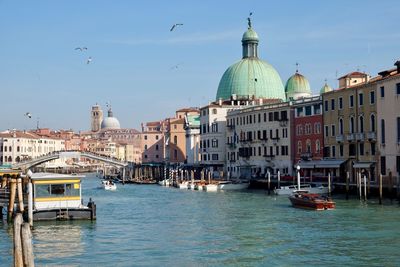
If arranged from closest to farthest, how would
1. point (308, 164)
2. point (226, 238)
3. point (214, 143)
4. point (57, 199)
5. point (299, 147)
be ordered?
point (226, 238) < point (57, 199) < point (308, 164) < point (299, 147) < point (214, 143)

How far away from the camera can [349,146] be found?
148 ft

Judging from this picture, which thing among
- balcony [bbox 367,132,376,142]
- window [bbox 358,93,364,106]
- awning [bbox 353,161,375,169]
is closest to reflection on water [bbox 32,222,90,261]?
awning [bbox 353,161,375,169]

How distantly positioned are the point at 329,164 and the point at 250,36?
33143 millimetres

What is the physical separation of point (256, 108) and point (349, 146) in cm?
1540

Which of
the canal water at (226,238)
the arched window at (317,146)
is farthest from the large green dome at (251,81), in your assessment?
the canal water at (226,238)

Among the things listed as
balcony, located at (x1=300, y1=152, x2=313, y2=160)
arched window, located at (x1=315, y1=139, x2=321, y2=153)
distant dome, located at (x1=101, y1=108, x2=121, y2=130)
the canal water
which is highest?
distant dome, located at (x1=101, y1=108, x2=121, y2=130)

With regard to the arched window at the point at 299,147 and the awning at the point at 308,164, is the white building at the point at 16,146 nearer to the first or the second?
the arched window at the point at 299,147

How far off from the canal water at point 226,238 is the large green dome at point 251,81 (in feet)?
121

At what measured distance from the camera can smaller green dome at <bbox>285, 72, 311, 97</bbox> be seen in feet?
Result: 245

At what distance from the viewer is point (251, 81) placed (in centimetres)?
7238

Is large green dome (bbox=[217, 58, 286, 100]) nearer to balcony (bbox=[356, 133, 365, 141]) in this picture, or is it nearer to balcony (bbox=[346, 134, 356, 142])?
balcony (bbox=[346, 134, 356, 142])

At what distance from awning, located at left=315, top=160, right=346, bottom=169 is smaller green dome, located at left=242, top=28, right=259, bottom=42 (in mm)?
30756

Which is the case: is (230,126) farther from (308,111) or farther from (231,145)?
(308,111)

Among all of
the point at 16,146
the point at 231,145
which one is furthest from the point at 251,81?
the point at 16,146
